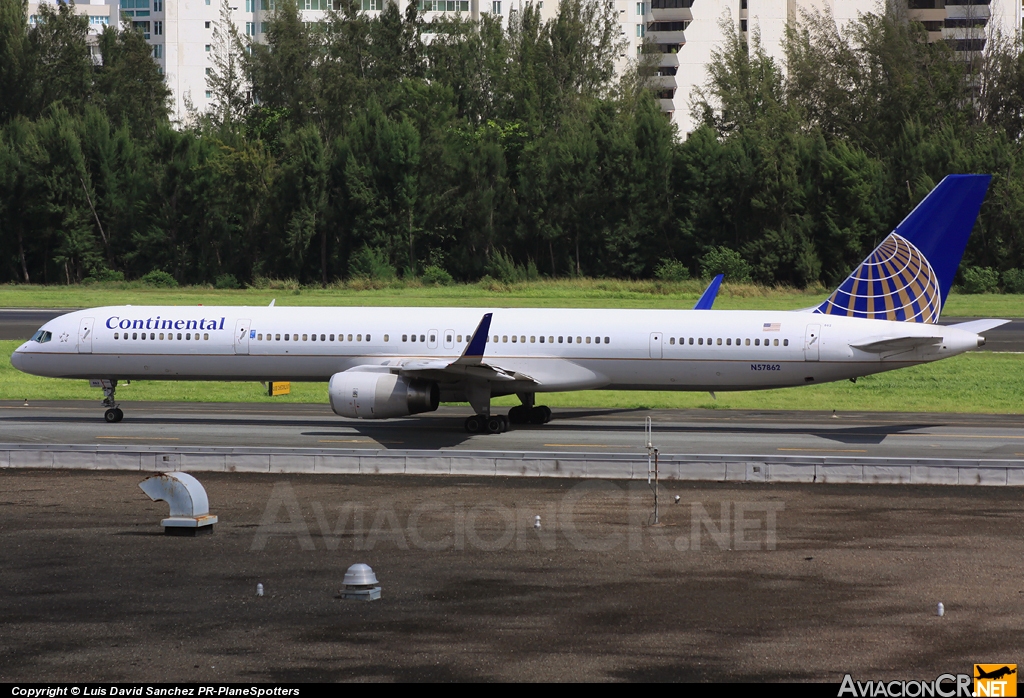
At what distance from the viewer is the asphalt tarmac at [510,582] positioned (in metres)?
13.9

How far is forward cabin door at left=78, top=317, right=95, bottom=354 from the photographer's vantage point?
3753 centimetres

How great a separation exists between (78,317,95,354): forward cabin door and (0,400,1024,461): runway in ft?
7.44

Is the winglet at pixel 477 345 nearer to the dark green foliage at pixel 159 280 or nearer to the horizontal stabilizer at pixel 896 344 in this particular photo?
the horizontal stabilizer at pixel 896 344

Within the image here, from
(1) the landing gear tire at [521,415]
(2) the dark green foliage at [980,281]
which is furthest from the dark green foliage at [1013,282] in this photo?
(1) the landing gear tire at [521,415]

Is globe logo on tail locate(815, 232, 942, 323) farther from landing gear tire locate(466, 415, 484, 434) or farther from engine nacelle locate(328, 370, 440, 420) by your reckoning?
engine nacelle locate(328, 370, 440, 420)

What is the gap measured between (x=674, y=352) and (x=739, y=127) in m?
81.0

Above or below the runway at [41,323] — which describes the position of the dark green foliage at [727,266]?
above

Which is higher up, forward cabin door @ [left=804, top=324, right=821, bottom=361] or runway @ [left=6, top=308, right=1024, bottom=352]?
forward cabin door @ [left=804, top=324, right=821, bottom=361]

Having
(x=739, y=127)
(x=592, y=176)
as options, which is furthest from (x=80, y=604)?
(x=739, y=127)

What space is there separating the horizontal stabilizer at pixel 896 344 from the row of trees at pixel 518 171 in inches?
2445

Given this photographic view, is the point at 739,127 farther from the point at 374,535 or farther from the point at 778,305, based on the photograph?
the point at 374,535

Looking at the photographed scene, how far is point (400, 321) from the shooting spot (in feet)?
121

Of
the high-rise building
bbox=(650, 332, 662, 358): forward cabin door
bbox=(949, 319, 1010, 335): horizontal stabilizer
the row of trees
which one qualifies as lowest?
bbox=(650, 332, 662, 358): forward cabin door

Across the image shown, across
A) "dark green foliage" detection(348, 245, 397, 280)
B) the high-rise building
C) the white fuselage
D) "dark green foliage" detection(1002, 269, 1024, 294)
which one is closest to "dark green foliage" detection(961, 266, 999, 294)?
"dark green foliage" detection(1002, 269, 1024, 294)
